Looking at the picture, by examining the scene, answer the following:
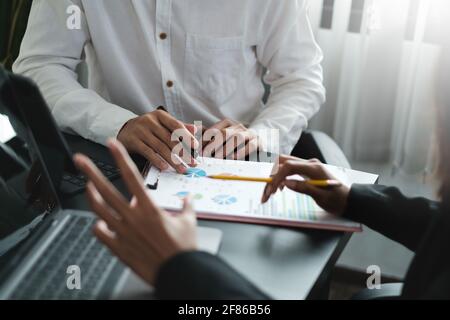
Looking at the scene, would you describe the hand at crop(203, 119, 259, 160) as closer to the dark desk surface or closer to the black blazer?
the dark desk surface

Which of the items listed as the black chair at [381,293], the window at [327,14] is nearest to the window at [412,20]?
the window at [327,14]

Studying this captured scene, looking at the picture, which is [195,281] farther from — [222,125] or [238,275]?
[222,125]

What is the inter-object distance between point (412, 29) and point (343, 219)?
0.94 m

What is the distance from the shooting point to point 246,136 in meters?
1.14

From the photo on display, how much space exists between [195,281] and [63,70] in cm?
82

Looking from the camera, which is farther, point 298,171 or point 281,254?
point 298,171

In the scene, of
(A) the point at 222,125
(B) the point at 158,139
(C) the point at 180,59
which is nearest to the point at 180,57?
(C) the point at 180,59

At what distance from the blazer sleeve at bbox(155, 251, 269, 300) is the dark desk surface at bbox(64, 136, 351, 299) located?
9 centimetres

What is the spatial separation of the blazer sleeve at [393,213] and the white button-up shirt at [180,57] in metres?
0.39

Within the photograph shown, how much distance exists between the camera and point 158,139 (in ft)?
3.42

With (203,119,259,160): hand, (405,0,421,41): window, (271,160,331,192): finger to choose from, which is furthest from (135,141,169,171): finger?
(405,0,421,41): window

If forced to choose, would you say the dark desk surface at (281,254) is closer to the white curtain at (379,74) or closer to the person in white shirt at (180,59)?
the person in white shirt at (180,59)

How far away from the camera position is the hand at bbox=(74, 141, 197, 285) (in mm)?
641

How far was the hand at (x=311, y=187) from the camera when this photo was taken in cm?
90
